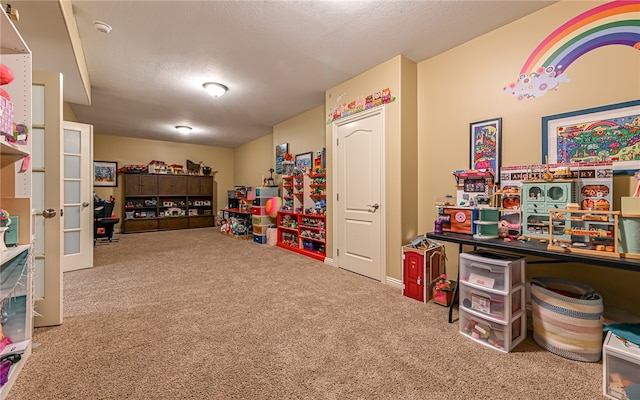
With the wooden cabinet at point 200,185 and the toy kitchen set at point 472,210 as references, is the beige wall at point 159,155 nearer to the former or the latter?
the wooden cabinet at point 200,185

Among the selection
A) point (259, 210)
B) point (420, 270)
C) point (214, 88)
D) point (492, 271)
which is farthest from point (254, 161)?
point (492, 271)

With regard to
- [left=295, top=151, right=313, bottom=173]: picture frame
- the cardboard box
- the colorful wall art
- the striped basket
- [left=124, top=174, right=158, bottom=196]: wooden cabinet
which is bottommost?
the striped basket

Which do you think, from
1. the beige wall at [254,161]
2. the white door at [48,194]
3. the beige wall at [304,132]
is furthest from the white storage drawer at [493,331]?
the beige wall at [254,161]

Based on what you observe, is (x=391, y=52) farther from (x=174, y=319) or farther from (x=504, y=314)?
(x=174, y=319)

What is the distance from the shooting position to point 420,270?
2.61m

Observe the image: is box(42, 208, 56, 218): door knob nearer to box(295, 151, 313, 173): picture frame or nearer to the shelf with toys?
the shelf with toys

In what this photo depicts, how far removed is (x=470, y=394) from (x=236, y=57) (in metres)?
3.63

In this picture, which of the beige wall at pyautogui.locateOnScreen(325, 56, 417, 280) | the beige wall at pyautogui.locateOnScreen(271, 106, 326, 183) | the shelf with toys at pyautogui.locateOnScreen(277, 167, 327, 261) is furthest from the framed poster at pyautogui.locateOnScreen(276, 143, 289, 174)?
the beige wall at pyautogui.locateOnScreen(325, 56, 417, 280)

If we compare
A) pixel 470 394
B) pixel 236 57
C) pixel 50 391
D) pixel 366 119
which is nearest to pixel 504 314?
pixel 470 394

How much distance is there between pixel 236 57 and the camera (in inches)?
121

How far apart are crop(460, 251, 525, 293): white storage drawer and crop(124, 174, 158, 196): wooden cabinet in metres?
7.79

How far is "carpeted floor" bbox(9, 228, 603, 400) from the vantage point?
4.66ft

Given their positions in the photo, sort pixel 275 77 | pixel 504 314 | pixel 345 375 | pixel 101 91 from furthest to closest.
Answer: pixel 101 91 → pixel 275 77 → pixel 504 314 → pixel 345 375

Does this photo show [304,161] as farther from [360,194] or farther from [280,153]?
[360,194]
